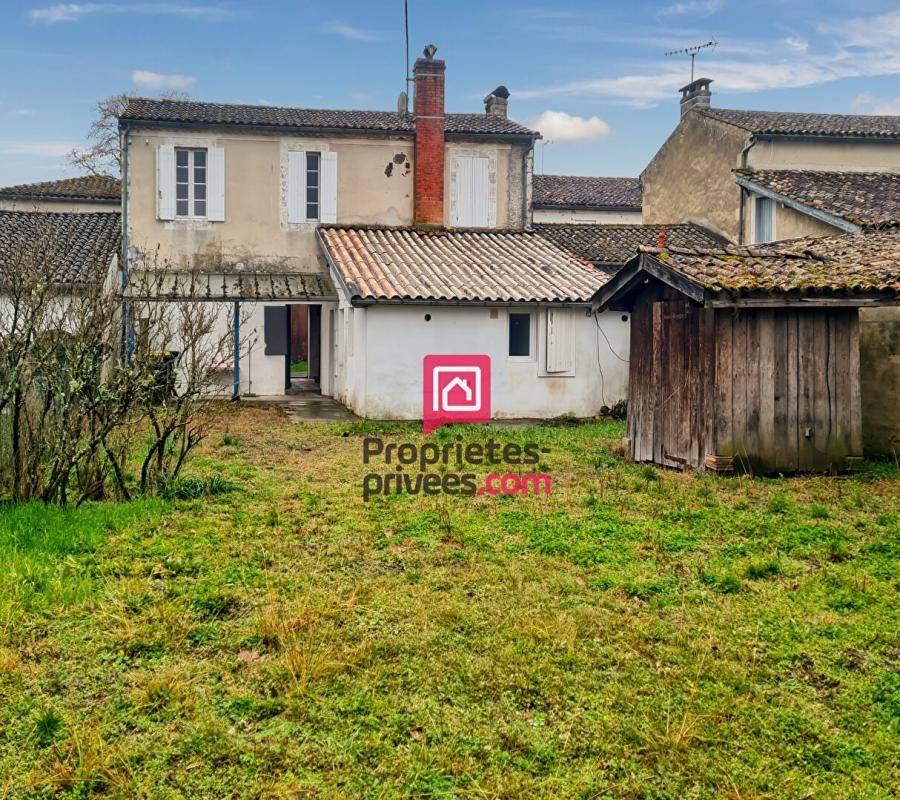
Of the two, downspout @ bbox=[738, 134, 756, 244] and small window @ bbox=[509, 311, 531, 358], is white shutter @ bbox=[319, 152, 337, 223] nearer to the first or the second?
small window @ bbox=[509, 311, 531, 358]

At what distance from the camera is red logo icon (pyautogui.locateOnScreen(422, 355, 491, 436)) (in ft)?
54.2

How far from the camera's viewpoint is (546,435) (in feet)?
47.0

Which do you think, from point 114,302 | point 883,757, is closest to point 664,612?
point 883,757

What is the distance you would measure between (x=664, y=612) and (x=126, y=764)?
11.5 feet

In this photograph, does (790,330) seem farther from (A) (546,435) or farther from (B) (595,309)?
(A) (546,435)

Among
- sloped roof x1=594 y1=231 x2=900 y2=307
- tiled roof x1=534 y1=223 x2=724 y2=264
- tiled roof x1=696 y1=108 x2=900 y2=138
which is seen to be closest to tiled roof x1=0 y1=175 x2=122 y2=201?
tiled roof x1=534 y1=223 x2=724 y2=264

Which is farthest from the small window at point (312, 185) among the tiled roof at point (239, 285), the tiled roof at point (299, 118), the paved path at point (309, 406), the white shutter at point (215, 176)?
the paved path at point (309, 406)

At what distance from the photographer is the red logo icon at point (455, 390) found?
1652 cm

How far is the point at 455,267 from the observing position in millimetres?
18234

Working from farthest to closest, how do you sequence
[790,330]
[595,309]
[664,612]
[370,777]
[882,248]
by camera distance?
[595,309], [882,248], [790,330], [664,612], [370,777]

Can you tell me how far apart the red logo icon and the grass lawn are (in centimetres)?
787

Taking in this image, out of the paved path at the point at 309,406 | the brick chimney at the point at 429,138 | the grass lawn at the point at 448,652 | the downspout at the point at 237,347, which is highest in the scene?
the brick chimney at the point at 429,138

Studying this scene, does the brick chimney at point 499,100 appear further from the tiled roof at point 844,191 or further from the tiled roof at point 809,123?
the tiled roof at point 844,191

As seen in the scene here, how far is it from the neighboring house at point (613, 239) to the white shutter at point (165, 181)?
9.74 metres
